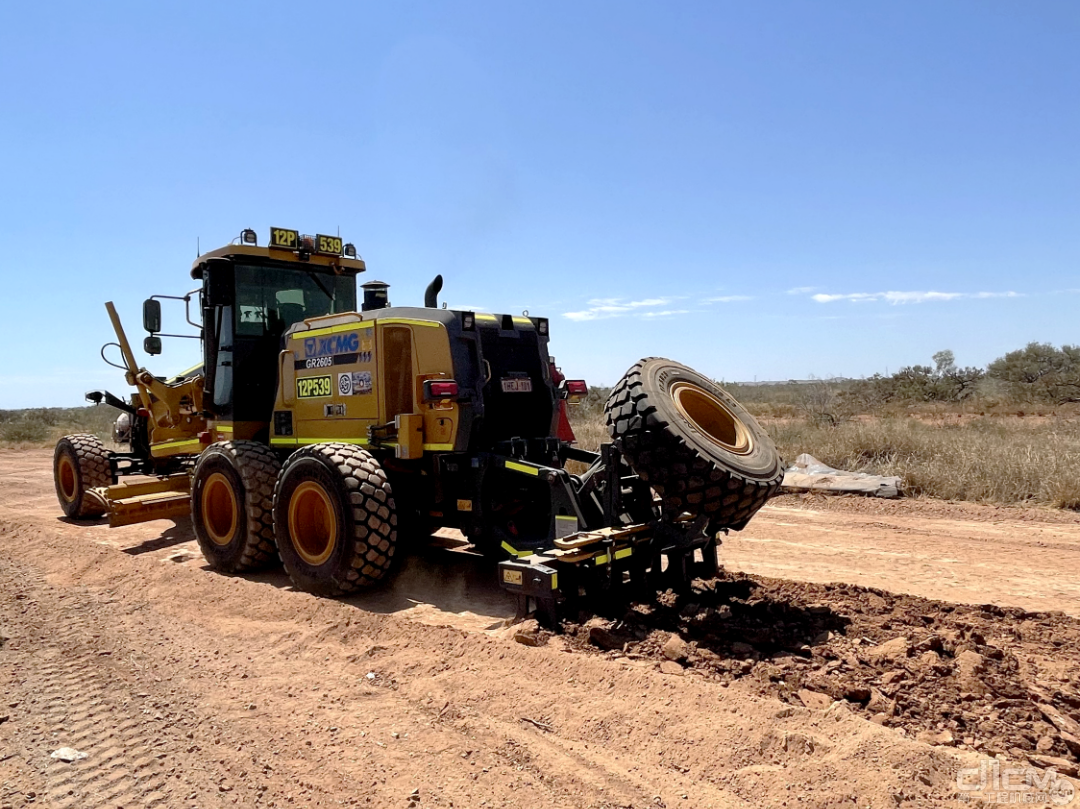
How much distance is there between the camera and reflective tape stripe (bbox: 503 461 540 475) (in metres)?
5.96

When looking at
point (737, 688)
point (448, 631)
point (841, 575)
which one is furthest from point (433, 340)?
point (841, 575)

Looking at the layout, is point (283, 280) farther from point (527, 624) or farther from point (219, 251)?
point (527, 624)

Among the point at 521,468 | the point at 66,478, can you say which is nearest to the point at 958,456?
the point at 521,468

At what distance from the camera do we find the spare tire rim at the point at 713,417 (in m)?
5.87

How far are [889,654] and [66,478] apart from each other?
36.2 feet

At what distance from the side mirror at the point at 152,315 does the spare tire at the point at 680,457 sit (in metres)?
5.80

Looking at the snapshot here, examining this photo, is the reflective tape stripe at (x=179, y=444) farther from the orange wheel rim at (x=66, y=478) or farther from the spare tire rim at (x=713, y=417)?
the spare tire rim at (x=713, y=417)

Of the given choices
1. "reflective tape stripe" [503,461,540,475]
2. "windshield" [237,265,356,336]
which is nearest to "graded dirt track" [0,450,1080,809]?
"reflective tape stripe" [503,461,540,475]

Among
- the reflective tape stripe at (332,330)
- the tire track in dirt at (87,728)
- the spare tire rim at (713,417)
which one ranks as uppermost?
the reflective tape stripe at (332,330)

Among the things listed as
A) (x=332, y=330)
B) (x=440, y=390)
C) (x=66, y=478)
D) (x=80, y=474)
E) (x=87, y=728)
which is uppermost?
(x=332, y=330)

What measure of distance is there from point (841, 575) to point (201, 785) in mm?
5329

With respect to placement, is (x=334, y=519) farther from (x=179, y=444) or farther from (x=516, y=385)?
(x=179, y=444)

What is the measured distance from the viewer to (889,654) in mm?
4320

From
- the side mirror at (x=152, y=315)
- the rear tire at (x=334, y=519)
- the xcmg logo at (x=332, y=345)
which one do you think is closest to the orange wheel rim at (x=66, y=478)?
the side mirror at (x=152, y=315)
